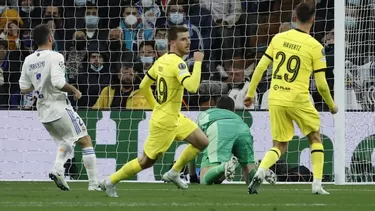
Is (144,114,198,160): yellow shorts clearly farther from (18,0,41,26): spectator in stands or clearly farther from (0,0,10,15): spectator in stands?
(0,0,10,15): spectator in stands

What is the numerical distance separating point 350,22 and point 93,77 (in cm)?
441

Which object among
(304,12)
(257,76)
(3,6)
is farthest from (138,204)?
(3,6)

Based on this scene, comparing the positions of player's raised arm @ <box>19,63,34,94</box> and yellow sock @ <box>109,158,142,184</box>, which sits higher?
player's raised arm @ <box>19,63,34,94</box>

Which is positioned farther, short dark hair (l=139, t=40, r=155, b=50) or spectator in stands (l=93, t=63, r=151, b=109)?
short dark hair (l=139, t=40, r=155, b=50)

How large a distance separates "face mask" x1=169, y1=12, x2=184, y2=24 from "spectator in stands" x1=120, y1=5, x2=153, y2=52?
51cm

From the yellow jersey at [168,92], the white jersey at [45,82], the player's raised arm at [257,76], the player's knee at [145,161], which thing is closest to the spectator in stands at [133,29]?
the white jersey at [45,82]

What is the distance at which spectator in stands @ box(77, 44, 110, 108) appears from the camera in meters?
16.4

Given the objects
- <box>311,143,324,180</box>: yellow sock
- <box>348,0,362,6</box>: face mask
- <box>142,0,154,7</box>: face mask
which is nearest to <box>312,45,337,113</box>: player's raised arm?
<box>311,143,324,180</box>: yellow sock

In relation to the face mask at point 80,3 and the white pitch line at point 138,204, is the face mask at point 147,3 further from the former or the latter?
the white pitch line at point 138,204

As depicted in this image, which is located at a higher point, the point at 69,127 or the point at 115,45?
the point at 115,45

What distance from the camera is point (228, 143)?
527 inches

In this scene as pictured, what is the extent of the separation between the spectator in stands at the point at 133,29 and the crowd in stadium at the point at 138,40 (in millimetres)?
17

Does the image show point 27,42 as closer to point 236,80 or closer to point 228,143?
point 236,80

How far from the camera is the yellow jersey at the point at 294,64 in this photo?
1032cm
